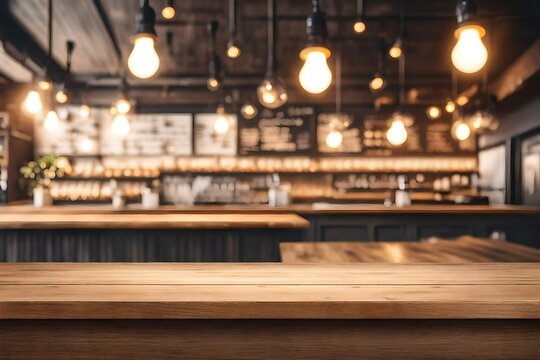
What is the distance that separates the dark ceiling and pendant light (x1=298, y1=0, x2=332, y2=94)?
2.21 metres

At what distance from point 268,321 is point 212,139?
5.49 metres

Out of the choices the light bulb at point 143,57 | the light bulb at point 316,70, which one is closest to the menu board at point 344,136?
the light bulb at point 316,70

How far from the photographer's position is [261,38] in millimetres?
4664

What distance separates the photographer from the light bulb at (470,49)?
5.98ft

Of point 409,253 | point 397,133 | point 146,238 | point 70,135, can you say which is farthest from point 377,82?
point 70,135

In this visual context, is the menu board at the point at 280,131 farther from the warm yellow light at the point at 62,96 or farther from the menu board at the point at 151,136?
the warm yellow light at the point at 62,96

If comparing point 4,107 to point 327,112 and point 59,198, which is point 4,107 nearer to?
point 59,198

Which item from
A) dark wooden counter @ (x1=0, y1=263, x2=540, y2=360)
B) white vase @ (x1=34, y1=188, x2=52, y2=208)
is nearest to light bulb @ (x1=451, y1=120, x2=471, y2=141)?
dark wooden counter @ (x1=0, y1=263, x2=540, y2=360)

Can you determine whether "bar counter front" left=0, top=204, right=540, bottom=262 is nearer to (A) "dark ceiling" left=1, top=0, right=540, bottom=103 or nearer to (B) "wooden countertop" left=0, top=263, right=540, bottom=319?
(B) "wooden countertop" left=0, top=263, right=540, bottom=319

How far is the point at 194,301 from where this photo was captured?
1.08m

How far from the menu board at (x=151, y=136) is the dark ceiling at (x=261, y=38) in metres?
0.34

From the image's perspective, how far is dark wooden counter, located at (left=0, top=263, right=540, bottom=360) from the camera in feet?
3.54

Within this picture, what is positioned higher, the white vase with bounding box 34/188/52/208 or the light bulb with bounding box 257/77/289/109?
the light bulb with bounding box 257/77/289/109

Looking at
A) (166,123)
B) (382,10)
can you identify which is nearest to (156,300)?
(382,10)
